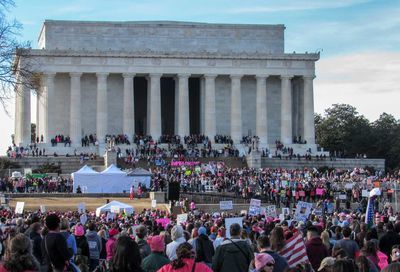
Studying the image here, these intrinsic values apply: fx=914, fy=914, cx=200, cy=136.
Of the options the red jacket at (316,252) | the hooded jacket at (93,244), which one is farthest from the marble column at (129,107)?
the red jacket at (316,252)

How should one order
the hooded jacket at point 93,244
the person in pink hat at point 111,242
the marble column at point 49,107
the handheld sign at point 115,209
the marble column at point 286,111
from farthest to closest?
the marble column at point 286,111 < the marble column at point 49,107 < the handheld sign at point 115,209 < the hooded jacket at point 93,244 < the person in pink hat at point 111,242

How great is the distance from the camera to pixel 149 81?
104 meters

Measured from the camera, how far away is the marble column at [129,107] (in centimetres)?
10275

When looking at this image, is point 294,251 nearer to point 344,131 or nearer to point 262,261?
point 262,261

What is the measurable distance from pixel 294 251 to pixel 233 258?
3.71ft

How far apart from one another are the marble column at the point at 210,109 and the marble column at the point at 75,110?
14329 millimetres

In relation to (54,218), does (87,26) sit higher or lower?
higher

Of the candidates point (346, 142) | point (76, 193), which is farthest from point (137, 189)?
point (346, 142)

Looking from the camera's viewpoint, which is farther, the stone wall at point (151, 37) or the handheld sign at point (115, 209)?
the stone wall at point (151, 37)

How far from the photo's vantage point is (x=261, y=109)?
106125mm

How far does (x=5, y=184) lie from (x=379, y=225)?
5141 centimetres

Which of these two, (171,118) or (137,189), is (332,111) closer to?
(171,118)

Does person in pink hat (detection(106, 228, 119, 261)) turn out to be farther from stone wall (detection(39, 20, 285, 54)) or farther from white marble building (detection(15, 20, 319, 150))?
stone wall (detection(39, 20, 285, 54))

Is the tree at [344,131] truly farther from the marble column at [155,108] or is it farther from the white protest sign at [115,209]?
the white protest sign at [115,209]
